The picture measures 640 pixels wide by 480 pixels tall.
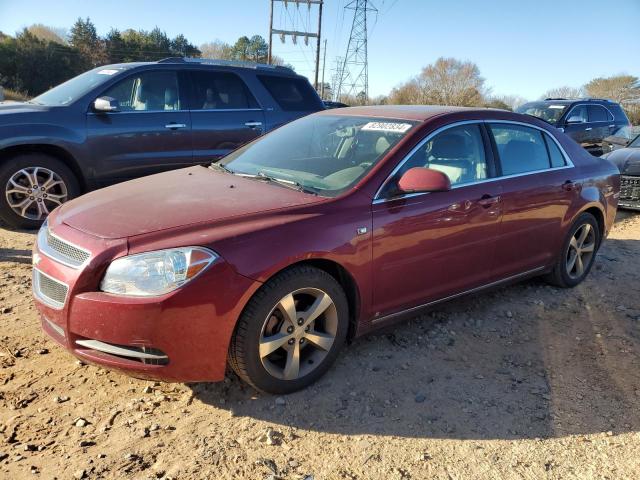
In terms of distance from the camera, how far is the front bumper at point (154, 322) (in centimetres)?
251

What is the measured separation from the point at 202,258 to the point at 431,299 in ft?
5.70

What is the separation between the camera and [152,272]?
2.53 metres

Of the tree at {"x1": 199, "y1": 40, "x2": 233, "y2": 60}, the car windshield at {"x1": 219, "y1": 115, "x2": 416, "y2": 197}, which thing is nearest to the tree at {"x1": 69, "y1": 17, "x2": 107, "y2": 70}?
the tree at {"x1": 199, "y1": 40, "x2": 233, "y2": 60}

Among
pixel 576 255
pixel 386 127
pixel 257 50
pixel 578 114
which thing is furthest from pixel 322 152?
pixel 257 50

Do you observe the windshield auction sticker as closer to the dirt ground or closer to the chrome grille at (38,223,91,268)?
the dirt ground

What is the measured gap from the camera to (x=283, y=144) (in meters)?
4.04

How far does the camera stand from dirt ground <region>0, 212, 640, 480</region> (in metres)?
2.48

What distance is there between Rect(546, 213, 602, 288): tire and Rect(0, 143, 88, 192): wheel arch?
4955mm

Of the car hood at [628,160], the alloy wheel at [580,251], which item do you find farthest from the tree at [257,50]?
the alloy wheel at [580,251]

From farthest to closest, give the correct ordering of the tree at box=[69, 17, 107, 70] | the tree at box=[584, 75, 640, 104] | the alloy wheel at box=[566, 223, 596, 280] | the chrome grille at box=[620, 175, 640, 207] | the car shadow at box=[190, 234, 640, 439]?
the tree at box=[69, 17, 107, 70] → the tree at box=[584, 75, 640, 104] → the chrome grille at box=[620, 175, 640, 207] → the alloy wheel at box=[566, 223, 596, 280] → the car shadow at box=[190, 234, 640, 439]

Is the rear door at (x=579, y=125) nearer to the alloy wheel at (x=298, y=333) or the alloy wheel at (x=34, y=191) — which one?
the alloy wheel at (x=34, y=191)

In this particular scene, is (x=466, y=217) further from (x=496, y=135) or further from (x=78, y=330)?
(x=78, y=330)

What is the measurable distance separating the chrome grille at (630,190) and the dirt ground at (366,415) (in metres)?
5.17

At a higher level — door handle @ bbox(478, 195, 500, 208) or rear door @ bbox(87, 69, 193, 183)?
rear door @ bbox(87, 69, 193, 183)
